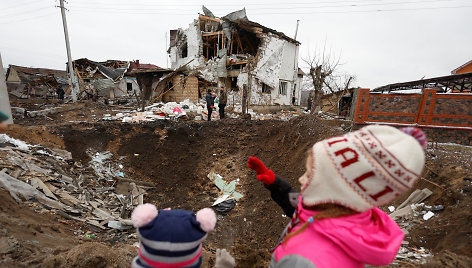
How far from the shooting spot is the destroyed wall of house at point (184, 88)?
1792 centimetres

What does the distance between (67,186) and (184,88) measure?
554 inches

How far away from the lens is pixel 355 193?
39.0 inches

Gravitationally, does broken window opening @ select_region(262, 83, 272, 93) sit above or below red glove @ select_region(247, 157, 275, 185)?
above

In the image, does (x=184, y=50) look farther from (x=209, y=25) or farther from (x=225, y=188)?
(x=225, y=188)

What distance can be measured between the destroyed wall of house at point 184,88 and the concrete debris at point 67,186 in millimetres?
12078

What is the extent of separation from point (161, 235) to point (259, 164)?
0.86 m

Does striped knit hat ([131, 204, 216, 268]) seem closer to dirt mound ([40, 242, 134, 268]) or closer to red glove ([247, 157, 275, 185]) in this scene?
red glove ([247, 157, 275, 185])

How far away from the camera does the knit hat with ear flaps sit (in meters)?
0.93

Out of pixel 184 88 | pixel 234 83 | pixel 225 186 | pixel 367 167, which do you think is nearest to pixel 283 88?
pixel 234 83

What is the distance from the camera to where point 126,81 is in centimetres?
3066

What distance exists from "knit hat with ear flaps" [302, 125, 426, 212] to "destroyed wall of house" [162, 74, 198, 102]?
17.7m

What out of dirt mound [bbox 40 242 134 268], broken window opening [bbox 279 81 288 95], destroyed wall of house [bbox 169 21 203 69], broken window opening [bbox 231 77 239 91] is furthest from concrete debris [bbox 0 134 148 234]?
broken window opening [bbox 279 81 288 95]

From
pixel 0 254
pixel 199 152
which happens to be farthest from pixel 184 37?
pixel 0 254

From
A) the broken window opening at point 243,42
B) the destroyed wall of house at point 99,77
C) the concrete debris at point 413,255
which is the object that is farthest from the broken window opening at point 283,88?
the destroyed wall of house at point 99,77
